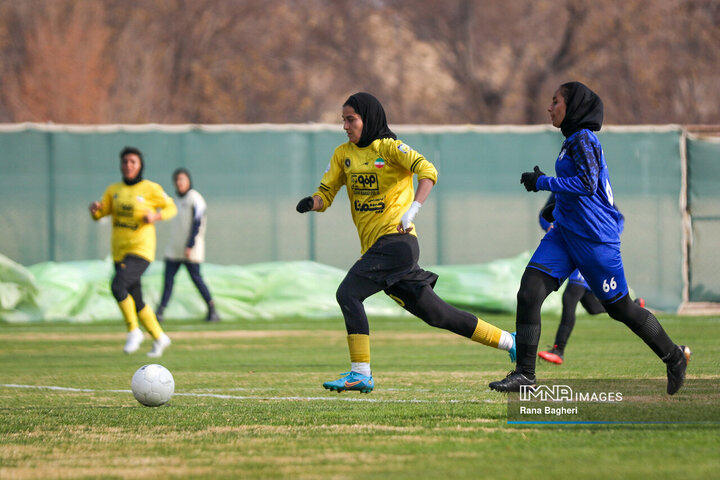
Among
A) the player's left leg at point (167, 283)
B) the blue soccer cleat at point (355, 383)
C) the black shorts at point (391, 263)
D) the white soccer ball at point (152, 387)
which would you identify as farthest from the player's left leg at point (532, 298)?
the player's left leg at point (167, 283)

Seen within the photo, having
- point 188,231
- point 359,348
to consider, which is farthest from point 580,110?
point 188,231

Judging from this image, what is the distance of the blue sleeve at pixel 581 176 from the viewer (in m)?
7.36

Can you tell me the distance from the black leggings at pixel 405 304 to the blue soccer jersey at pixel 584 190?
1.07m

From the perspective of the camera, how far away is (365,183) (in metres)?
8.19

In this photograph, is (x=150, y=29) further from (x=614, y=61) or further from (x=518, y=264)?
(x=518, y=264)

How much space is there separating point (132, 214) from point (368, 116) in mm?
4840

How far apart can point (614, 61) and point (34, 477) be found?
31843 millimetres

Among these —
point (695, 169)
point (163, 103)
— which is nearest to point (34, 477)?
point (695, 169)

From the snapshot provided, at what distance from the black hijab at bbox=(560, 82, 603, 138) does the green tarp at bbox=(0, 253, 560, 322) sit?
9.69 meters

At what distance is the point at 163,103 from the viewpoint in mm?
36188

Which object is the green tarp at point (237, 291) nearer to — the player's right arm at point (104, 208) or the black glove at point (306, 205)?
the player's right arm at point (104, 208)

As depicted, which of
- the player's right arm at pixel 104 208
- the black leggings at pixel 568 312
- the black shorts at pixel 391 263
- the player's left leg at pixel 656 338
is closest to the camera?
the player's left leg at pixel 656 338

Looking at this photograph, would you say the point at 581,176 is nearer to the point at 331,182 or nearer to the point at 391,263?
the point at 391,263

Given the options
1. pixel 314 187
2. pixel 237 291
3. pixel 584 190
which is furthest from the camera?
pixel 314 187
